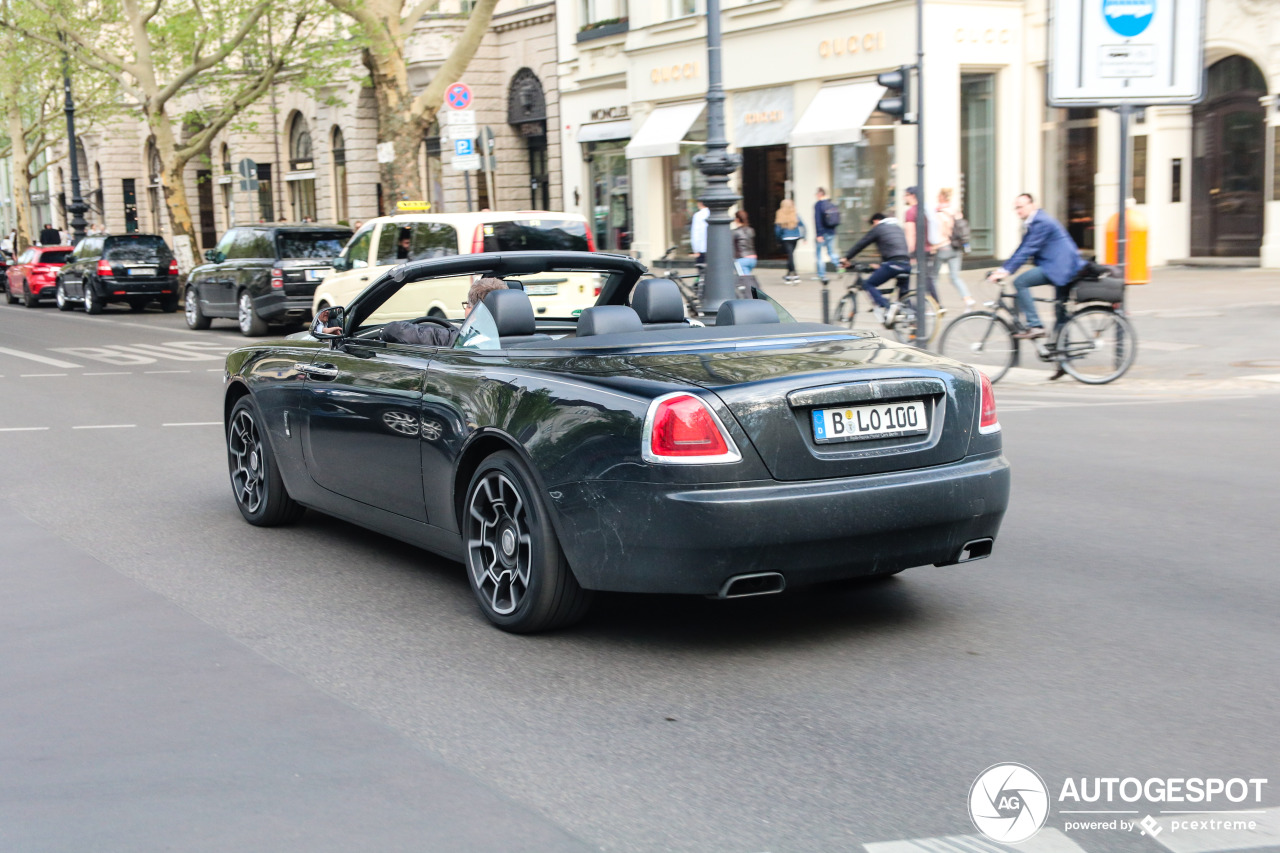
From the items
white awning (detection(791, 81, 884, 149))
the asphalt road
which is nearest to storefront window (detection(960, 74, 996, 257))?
white awning (detection(791, 81, 884, 149))

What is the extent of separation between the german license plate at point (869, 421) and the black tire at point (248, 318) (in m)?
18.1

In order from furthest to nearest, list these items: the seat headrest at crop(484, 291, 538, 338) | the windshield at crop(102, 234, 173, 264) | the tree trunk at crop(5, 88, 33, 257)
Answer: the tree trunk at crop(5, 88, 33, 257), the windshield at crop(102, 234, 173, 264), the seat headrest at crop(484, 291, 538, 338)

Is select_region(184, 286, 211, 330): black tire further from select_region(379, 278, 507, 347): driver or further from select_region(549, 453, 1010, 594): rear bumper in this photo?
select_region(549, 453, 1010, 594): rear bumper

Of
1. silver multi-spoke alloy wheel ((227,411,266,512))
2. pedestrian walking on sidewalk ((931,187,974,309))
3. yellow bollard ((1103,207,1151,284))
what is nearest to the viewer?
silver multi-spoke alloy wheel ((227,411,266,512))

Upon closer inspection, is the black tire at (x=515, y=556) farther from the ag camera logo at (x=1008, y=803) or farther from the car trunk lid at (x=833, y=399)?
the ag camera logo at (x=1008, y=803)

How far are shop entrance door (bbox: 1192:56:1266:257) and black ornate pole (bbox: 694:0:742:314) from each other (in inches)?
519

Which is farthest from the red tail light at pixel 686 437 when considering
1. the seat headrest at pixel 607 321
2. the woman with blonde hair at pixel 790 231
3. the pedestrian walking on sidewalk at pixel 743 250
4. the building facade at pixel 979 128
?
the woman with blonde hair at pixel 790 231

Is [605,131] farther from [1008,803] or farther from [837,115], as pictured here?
[1008,803]

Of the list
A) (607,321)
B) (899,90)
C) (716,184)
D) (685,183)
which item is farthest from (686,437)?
(685,183)

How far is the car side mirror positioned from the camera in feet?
22.4

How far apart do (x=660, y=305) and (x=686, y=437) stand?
5.16 ft

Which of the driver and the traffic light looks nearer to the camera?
the driver

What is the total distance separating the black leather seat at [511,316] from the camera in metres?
5.93

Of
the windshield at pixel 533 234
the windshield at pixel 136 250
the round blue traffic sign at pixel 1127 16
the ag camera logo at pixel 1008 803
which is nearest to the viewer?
the ag camera logo at pixel 1008 803
